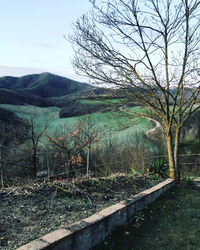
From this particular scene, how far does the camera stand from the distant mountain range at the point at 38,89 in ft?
63.4

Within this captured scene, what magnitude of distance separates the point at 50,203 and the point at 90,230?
3.17 feet

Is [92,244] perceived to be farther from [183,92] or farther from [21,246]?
[183,92]

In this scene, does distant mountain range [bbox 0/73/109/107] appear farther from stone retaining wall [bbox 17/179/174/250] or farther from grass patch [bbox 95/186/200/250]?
stone retaining wall [bbox 17/179/174/250]

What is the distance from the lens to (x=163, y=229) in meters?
3.29

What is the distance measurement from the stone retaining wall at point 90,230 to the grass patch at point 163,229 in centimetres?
11

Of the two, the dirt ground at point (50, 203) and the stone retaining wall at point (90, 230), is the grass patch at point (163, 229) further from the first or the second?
the dirt ground at point (50, 203)

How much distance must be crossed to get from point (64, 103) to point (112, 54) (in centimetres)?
1558

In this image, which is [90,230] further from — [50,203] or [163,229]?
[163,229]

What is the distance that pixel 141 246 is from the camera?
111 inches

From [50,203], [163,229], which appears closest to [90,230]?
[50,203]

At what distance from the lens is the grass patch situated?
2.86 m

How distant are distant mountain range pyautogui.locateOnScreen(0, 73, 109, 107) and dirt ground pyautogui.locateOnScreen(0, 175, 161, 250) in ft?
47.7

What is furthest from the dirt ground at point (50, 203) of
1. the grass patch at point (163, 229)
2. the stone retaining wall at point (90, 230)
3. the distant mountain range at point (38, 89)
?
the distant mountain range at point (38, 89)

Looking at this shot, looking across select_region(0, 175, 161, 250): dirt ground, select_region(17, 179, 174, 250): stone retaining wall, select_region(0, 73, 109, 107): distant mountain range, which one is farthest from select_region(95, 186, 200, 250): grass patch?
select_region(0, 73, 109, 107): distant mountain range
